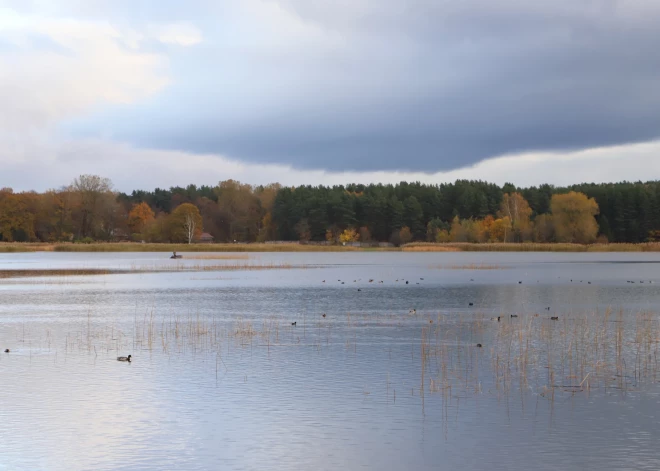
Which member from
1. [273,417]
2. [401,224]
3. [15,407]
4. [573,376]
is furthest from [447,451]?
[401,224]

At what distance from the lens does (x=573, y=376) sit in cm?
1653

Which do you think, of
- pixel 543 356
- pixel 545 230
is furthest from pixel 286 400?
pixel 545 230

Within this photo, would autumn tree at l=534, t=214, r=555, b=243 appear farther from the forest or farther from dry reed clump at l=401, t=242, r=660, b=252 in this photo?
dry reed clump at l=401, t=242, r=660, b=252

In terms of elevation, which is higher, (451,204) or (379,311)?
(451,204)

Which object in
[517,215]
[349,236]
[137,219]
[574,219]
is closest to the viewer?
[574,219]

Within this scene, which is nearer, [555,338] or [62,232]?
[555,338]

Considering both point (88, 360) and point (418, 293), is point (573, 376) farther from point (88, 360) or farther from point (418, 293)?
point (418, 293)

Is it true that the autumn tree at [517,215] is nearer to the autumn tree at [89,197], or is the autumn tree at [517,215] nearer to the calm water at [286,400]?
the autumn tree at [89,197]

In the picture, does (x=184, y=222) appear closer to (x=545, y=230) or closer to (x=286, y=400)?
(x=545, y=230)

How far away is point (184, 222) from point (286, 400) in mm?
118095

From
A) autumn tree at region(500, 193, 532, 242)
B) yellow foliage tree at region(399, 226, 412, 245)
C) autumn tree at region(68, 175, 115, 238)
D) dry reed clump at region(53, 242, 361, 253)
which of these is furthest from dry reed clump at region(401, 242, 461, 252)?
autumn tree at region(68, 175, 115, 238)

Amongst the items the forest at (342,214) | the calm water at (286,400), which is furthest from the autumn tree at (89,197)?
the calm water at (286,400)

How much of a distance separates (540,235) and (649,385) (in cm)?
10963

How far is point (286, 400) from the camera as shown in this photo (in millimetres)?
14672
